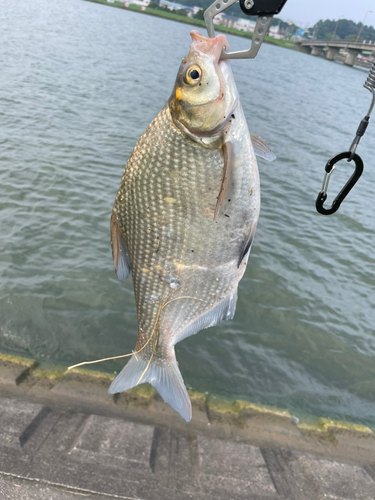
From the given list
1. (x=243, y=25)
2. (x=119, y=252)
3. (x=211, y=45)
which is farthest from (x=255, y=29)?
(x=243, y=25)

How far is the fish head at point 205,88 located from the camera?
1.90 metres

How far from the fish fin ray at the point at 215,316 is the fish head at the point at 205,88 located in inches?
42.7

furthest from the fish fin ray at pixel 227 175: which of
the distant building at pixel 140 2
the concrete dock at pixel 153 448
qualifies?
the distant building at pixel 140 2

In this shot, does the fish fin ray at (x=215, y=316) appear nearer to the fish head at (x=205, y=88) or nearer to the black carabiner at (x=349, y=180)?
the black carabiner at (x=349, y=180)

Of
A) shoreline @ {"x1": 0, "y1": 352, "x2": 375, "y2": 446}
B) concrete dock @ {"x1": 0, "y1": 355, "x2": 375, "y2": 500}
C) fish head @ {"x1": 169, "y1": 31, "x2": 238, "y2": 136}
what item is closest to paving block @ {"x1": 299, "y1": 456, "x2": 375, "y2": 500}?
concrete dock @ {"x1": 0, "y1": 355, "x2": 375, "y2": 500}

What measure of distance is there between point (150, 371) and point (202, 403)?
5.19 feet

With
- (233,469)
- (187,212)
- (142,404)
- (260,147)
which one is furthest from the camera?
(142,404)

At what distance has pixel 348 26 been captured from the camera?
6245 inches

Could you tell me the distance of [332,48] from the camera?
3125 inches

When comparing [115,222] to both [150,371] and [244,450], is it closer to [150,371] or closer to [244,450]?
[150,371]

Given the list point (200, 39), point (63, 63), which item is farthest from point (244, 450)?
point (63, 63)

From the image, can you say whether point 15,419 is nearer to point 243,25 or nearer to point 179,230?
point 179,230

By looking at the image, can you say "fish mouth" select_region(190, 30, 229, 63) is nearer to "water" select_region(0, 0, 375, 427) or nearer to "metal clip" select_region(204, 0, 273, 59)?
"metal clip" select_region(204, 0, 273, 59)

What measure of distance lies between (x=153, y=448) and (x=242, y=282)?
3.72 m
